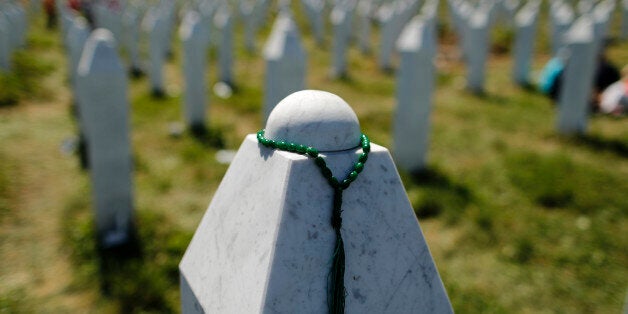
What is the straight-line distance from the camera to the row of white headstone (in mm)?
8125

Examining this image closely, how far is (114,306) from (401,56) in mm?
3289

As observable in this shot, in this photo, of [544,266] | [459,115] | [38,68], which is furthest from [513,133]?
[38,68]

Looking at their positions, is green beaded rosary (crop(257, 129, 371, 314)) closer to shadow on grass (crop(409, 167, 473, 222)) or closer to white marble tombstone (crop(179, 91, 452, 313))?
white marble tombstone (crop(179, 91, 452, 313))

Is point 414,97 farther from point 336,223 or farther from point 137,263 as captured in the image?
point 336,223

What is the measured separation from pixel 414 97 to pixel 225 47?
4.64 m

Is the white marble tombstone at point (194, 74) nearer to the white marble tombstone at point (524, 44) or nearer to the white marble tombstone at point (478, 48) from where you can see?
the white marble tombstone at point (478, 48)

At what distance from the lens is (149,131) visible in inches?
249

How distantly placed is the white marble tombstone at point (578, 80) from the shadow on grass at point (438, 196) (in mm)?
2100

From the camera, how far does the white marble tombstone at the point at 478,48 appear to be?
7.62 metres

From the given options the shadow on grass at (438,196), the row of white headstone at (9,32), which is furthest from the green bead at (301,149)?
the row of white headstone at (9,32)

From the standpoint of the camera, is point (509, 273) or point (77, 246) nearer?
point (509, 273)

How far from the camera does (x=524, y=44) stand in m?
8.47

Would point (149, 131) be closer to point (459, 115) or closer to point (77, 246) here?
point (77, 246)

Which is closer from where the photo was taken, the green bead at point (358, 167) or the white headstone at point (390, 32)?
the green bead at point (358, 167)
